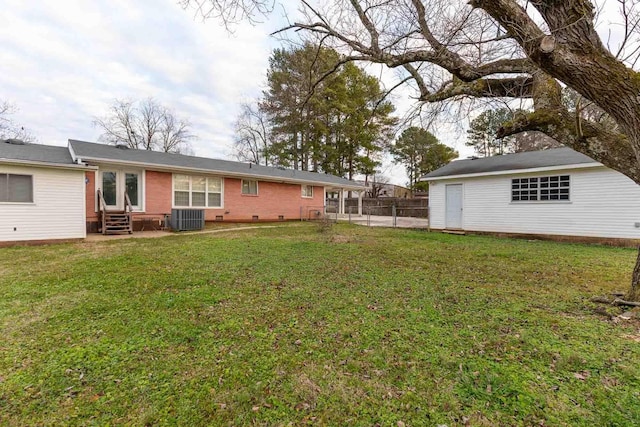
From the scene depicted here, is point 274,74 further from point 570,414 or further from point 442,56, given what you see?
point 570,414

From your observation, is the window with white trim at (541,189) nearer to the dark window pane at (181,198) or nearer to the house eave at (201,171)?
the house eave at (201,171)

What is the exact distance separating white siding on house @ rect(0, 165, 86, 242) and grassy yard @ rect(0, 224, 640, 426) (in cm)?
390

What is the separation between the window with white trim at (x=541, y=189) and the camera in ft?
32.1

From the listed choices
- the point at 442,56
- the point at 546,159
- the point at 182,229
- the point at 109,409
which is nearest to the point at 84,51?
the point at 182,229

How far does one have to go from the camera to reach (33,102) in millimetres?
18125

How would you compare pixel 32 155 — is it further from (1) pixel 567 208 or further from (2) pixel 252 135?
(2) pixel 252 135

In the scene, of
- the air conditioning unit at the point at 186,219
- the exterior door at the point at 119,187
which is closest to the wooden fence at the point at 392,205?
the air conditioning unit at the point at 186,219

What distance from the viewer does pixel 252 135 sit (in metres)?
28.8

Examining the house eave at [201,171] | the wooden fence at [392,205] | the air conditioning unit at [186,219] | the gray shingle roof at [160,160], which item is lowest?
the air conditioning unit at [186,219]

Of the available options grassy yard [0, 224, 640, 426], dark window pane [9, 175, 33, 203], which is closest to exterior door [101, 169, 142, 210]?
dark window pane [9, 175, 33, 203]

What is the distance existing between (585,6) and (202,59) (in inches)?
548

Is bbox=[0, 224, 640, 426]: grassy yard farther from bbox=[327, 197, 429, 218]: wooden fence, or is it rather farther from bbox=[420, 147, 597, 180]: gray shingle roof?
bbox=[327, 197, 429, 218]: wooden fence

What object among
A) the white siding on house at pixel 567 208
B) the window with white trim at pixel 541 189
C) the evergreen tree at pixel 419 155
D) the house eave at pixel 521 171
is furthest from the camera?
the evergreen tree at pixel 419 155

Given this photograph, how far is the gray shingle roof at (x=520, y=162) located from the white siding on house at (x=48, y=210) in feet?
43.8
